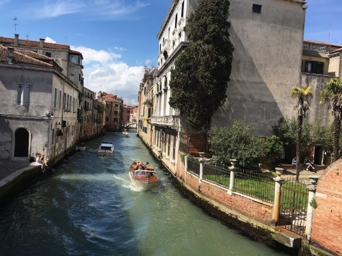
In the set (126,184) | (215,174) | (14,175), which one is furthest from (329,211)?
(14,175)

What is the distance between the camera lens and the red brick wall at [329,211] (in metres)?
8.03

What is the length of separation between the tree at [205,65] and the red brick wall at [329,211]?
10524 millimetres

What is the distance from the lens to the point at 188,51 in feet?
60.8

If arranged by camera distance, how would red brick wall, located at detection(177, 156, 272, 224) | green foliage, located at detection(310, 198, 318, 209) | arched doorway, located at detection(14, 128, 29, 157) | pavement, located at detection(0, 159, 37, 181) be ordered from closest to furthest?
green foliage, located at detection(310, 198, 318, 209)
red brick wall, located at detection(177, 156, 272, 224)
pavement, located at detection(0, 159, 37, 181)
arched doorway, located at detection(14, 128, 29, 157)

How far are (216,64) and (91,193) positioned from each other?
10.4 m

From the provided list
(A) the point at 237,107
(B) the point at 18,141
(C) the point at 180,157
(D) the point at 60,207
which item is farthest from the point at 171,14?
(D) the point at 60,207

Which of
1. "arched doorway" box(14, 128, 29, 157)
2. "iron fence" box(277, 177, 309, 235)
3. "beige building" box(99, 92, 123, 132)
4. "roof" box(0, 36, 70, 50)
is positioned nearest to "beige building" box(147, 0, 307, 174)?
"arched doorway" box(14, 128, 29, 157)

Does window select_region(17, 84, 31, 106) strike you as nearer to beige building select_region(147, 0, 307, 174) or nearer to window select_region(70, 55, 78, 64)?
beige building select_region(147, 0, 307, 174)

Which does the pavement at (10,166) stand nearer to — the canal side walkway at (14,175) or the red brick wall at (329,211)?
the canal side walkway at (14,175)

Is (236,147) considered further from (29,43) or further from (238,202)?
(29,43)

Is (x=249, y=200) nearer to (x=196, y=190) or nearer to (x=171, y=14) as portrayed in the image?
(x=196, y=190)

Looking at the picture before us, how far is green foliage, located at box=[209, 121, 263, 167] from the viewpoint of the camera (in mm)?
15469

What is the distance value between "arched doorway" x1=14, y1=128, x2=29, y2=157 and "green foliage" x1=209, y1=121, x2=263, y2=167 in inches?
443

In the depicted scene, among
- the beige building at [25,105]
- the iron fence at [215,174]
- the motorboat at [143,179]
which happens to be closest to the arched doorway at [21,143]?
the beige building at [25,105]
